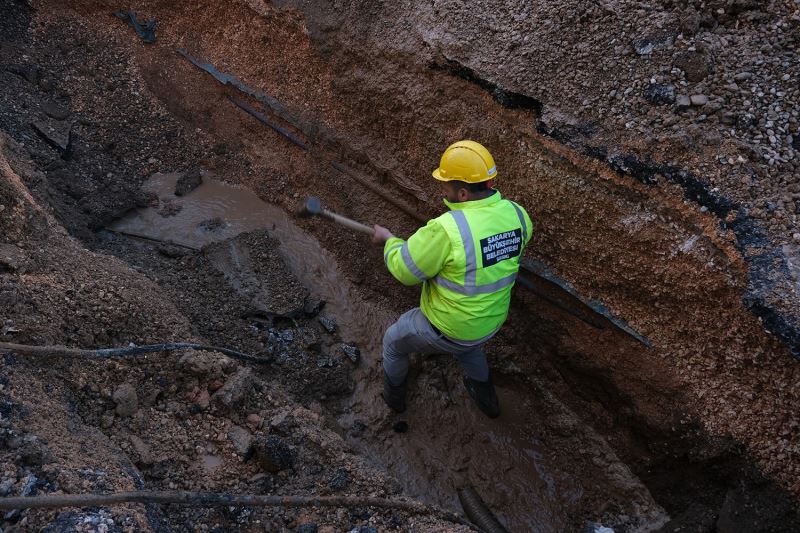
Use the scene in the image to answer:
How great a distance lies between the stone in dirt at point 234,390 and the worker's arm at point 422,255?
41.6 inches

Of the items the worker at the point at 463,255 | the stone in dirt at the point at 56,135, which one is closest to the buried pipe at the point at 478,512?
the worker at the point at 463,255

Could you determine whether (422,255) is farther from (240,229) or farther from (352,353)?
(240,229)

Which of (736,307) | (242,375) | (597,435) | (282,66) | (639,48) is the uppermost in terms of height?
(639,48)

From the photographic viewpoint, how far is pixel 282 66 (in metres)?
5.45

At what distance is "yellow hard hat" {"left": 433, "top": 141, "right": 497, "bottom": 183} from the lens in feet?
10.8

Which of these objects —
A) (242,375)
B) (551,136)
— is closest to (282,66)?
(551,136)

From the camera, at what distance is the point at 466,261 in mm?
3266

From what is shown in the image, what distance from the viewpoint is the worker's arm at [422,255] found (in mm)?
3221

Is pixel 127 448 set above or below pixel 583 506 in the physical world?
above

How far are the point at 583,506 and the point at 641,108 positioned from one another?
2.54 meters

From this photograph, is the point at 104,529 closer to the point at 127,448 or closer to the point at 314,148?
the point at 127,448

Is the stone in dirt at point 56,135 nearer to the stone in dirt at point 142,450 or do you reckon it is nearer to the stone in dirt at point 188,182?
the stone in dirt at point 188,182

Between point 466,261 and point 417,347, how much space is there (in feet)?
2.75

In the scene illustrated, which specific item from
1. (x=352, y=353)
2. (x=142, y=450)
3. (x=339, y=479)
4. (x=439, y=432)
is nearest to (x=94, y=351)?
(x=142, y=450)
